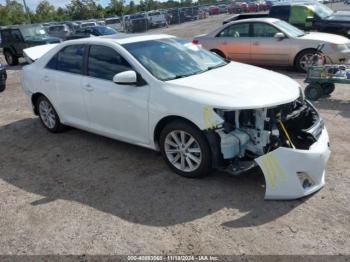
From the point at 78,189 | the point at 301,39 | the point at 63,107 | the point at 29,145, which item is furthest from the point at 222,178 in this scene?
the point at 301,39

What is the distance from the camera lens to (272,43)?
35.2 ft

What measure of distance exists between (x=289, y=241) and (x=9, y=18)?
64.0 m

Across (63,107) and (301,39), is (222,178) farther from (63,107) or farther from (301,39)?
(301,39)

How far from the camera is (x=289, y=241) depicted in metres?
3.52

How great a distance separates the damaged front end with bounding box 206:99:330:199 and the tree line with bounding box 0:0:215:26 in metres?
60.8

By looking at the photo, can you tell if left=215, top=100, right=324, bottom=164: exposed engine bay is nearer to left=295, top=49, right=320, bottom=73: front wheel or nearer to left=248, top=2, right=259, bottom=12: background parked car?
left=295, top=49, right=320, bottom=73: front wheel

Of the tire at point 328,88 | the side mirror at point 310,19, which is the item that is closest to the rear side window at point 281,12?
the side mirror at point 310,19

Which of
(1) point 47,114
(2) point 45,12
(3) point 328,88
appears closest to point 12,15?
(2) point 45,12

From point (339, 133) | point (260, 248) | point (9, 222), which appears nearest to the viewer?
point (260, 248)

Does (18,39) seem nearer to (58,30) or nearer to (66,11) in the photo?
(58,30)

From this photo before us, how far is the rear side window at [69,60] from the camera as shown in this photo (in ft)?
19.2

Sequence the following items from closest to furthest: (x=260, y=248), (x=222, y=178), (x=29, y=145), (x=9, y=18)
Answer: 1. (x=260, y=248)
2. (x=222, y=178)
3. (x=29, y=145)
4. (x=9, y=18)

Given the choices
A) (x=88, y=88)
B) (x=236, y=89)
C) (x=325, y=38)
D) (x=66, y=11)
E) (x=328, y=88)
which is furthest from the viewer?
(x=66, y=11)

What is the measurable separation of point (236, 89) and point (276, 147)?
0.78m
